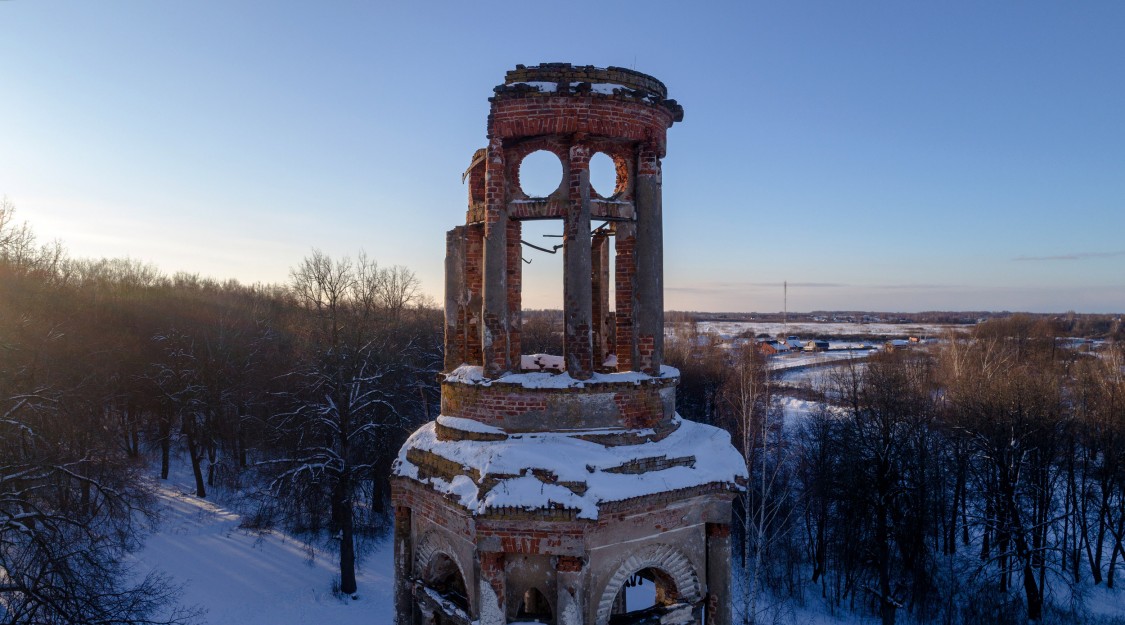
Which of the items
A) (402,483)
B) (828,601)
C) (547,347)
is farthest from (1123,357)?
(402,483)

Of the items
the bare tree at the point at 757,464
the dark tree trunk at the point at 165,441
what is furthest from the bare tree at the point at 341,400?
the bare tree at the point at 757,464

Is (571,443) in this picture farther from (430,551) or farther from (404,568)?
(404,568)

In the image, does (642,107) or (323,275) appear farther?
(323,275)

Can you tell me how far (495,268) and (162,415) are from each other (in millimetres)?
27216

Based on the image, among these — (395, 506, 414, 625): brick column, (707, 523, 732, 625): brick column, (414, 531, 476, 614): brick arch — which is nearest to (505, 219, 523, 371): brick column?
(414, 531, 476, 614): brick arch

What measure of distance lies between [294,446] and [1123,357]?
126 ft

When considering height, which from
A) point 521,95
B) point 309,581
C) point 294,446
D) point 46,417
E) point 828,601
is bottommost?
point 828,601

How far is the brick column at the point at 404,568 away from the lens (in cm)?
698

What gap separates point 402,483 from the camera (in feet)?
22.9

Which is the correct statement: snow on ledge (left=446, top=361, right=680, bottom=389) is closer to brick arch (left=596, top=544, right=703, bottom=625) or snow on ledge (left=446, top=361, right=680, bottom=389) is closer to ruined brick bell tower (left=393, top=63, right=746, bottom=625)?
ruined brick bell tower (left=393, top=63, right=746, bottom=625)

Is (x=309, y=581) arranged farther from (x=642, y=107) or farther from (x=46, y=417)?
(x=642, y=107)

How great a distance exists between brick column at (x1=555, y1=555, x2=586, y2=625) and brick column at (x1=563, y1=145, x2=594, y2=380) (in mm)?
1750

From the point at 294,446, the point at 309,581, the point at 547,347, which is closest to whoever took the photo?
the point at 309,581

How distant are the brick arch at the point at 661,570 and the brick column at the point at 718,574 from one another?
0.45 feet
